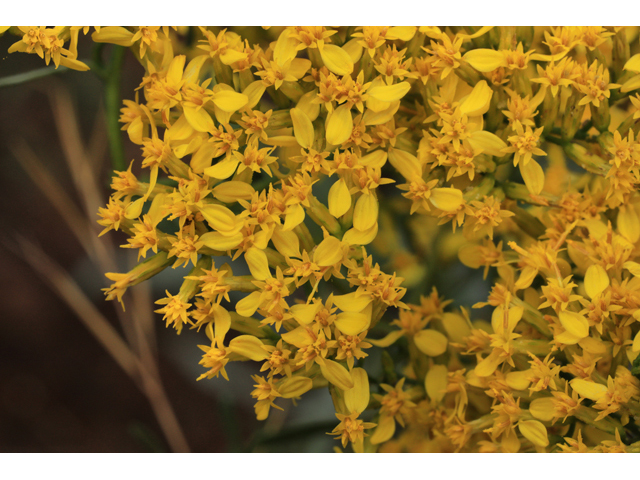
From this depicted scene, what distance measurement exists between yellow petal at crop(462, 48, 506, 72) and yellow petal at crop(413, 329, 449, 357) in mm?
318

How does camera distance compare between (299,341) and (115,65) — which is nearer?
(299,341)

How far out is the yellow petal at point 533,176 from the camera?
23.7 inches

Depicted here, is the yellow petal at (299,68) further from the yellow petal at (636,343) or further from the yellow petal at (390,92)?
the yellow petal at (636,343)

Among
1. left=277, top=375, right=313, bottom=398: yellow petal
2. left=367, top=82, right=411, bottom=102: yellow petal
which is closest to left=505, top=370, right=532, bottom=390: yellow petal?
left=277, top=375, right=313, bottom=398: yellow petal

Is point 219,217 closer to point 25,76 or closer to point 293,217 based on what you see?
point 293,217

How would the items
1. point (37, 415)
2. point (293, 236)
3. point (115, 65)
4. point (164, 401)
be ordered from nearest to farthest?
1. point (293, 236)
2. point (115, 65)
3. point (37, 415)
4. point (164, 401)

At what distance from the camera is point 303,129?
570 millimetres

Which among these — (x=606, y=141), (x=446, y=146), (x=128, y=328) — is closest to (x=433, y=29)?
(x=446, y=146)

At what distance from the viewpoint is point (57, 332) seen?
886mm

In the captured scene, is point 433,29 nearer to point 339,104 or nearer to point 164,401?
point 339,104

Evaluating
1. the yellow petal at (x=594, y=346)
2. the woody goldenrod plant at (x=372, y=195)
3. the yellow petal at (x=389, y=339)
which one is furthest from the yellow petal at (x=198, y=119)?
the yellow petal at (x=594, y=346)

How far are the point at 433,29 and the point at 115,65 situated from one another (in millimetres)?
381

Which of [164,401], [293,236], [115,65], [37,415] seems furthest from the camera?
[164,401]
